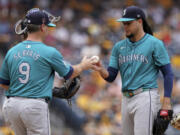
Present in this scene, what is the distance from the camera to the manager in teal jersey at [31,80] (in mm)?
4348

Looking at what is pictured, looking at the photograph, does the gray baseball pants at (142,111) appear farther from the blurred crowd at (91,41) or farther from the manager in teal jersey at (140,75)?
the blurred crowd at (91,41)

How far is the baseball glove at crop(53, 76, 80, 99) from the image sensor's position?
16.5ft

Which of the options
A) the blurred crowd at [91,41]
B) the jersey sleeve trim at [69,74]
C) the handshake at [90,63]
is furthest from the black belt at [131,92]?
the blurred crowd at [91,41]

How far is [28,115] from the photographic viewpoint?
170 inches

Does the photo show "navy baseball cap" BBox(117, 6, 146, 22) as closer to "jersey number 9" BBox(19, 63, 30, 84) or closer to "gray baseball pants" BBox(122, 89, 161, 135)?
"gray baseball pants" BBox(122, 89, 161, 135)

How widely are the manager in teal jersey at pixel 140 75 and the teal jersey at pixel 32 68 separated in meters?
0.92

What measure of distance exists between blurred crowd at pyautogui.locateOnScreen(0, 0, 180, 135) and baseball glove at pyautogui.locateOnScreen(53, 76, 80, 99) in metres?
1.08

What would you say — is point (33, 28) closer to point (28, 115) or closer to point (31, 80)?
point (31, 80)

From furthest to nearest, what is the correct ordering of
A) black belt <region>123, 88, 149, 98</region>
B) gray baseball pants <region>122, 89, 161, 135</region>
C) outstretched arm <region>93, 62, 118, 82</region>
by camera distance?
→ outstretched arm <region>93, 62, 118, 82</region>
black belt <region>123, 88, 149, 98</region>
gray baseball pants <region>122, 89, 161, 135</region>

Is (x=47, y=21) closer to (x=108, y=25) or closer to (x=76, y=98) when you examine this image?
(x=76, y=98)

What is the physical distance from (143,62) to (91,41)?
778 cm

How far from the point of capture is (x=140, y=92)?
4898mm

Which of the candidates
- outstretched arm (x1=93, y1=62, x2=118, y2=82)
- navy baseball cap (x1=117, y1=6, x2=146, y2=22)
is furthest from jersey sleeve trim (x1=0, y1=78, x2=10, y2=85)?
navy baseball cap (x1=117, y1=6, x2=146, y2=22)

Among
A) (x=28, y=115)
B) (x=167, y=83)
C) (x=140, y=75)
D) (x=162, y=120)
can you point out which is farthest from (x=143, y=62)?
(x=28, y=115)
